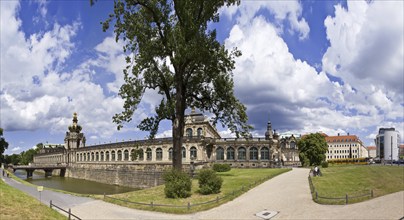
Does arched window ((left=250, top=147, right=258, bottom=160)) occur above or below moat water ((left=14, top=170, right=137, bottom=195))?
above

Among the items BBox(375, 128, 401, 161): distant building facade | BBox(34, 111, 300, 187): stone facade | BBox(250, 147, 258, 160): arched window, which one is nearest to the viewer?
BBox(34, 111, 300, 187): stone facade

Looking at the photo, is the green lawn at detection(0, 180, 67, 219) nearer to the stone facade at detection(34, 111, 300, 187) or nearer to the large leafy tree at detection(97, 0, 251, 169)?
the large leafy tree at detection(97, 0, 251, 169)

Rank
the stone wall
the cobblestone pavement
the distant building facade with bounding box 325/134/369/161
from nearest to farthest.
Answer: the cobblestone pavement → the stone wall → the distant building facade with bounding box 325/134/369/161

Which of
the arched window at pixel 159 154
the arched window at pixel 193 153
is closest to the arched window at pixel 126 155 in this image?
the arched window at pixel 159 154

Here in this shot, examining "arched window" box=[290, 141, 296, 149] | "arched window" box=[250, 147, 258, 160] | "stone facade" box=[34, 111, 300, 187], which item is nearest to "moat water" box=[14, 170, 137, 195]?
"stone facade" box=[34, 111, 300, 187]

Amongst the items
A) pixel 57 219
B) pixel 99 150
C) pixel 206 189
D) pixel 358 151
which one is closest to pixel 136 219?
pixel 57 219

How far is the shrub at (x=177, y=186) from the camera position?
27.7m

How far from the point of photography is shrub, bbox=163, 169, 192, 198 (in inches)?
1090

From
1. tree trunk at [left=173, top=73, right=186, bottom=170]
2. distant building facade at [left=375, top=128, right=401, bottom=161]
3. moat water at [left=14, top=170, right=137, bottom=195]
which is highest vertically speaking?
tree trunk at [left=173, top=73, right=186, bottom=170]

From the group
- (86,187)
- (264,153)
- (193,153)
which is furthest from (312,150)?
(86,187)

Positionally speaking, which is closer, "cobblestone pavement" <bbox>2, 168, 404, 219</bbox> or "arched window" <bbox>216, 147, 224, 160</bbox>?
"cobblestone pavement" <bbox>2, 168, 404, 219</bbox>

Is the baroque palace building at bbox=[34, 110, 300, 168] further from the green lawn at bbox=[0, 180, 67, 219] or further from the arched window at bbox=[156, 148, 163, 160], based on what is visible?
the green lawn at bbox=[0, 180, 67, 219]

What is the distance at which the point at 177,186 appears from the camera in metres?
27.6

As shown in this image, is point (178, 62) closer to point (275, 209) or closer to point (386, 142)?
point (275, 209)
